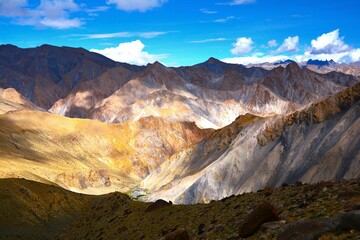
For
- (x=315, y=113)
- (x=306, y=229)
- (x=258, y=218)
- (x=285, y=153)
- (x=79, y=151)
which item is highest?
(x=315, y=113)

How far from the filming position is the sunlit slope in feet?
449

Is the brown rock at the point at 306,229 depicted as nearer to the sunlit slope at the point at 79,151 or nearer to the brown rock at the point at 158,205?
the brown rock at the point at 158,205

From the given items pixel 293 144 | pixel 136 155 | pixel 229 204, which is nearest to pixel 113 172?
pixel 136 155

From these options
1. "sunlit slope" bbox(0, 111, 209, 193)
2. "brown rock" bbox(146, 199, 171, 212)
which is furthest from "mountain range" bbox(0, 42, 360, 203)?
"brown rock" bbox(146, 199, 171, 212)

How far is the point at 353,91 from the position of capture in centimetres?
8125

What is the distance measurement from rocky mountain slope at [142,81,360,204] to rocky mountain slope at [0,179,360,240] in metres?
34.6

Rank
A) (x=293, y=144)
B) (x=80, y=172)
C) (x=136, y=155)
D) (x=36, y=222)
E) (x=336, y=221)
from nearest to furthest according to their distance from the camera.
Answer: (x=336, y=221), (x=36, y=222), (x=293, y=144), (x=80, y=172), (x=136, y=155)

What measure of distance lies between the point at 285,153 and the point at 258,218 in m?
72.4

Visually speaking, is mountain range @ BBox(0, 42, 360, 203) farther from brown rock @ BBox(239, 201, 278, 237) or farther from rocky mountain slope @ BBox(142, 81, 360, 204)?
brown rock @ BBox(239, 201, 278, 237)

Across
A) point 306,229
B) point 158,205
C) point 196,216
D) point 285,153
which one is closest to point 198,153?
point 285,153

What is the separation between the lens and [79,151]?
565ft

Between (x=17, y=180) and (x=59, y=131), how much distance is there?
374 feet

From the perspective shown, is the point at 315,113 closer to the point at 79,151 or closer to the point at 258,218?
the point at 258,218

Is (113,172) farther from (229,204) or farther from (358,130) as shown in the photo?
(229,204)
